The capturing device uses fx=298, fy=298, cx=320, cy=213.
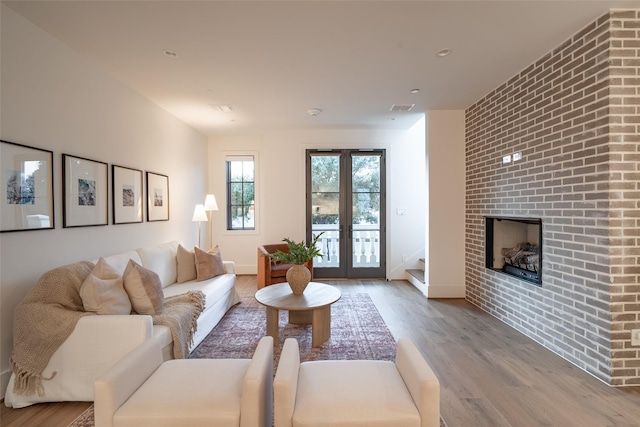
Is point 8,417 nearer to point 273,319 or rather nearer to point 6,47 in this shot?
point 273,319

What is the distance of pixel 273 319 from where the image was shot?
9.34 feet

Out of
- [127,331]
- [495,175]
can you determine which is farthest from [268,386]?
[495,175]

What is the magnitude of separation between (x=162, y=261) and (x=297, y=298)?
5.61ft

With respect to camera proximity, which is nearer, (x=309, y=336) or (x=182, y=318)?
(x=182, y=318)

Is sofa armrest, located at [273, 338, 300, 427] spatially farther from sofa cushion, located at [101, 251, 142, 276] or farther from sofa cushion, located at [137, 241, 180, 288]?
sofa cushion, located at [137, 241, 180, 288]

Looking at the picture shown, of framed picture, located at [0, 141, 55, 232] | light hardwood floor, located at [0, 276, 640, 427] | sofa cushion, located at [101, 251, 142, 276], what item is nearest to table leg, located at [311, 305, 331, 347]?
light hardwood floor, located at [0, 276, 640, 427]

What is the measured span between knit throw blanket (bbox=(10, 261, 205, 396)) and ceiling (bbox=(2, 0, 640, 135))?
73.6 inches

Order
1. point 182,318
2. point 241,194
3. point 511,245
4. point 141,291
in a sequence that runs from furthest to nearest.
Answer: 1. point 241,194
2. point 511,245
3. point 182,318
4. point 141,291

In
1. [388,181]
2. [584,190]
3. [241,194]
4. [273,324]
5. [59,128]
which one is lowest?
[273,324]

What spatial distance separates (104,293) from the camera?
2.14 meters

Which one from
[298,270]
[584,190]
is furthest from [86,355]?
[584,190]

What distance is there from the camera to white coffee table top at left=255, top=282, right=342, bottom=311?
271 centimetres

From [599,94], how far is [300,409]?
9.71 feet

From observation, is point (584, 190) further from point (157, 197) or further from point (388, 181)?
point (157, 197)
